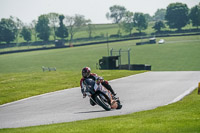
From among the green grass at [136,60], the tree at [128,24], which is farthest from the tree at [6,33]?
the green grass at [136,60]

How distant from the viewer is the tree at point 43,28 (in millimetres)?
149188

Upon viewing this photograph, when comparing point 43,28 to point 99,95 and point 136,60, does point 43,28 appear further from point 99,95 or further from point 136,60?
point 99,95

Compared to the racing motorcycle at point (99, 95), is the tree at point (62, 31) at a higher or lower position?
lower

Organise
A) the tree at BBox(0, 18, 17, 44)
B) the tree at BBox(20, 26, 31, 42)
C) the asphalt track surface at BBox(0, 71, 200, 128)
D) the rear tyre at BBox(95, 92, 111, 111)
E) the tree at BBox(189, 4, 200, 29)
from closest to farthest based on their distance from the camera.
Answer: the asphalt track surface at BBox(0, 71, 200, 128) < the rear tyre at BBox(95, 92, 111, 111) < the tree at BBox(189, 4, 200, 29) < the tree at BBox(0, 18, 17, 44) < the tree at BBox(20, 26, 31, 42)

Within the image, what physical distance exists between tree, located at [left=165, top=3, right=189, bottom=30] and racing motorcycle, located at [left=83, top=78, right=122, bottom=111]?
444 feet

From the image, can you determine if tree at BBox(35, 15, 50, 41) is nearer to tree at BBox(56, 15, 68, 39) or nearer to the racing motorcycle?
tree at BBox(56, 15, 68, 39)

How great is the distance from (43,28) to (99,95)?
14300 centimetres

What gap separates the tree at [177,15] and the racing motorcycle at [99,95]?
13535cm

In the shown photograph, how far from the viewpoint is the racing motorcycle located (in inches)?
466

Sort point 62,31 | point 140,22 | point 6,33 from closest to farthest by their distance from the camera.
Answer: point 6,33
point 62,31
point 140,22

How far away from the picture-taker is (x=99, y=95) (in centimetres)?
1211

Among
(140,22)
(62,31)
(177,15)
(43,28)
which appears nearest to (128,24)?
(140,22)

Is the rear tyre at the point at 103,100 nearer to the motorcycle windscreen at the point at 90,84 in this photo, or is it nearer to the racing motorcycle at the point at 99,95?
the racing motorcycle at the point at 99,95

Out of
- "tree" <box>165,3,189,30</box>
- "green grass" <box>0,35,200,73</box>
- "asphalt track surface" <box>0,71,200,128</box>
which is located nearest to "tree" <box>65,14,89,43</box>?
"tree" <box>165,3,189,30</box>
